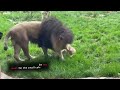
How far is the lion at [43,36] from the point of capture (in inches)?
160

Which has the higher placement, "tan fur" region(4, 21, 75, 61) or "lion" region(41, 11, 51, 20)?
"lion" region(41, 11, 51, 20)

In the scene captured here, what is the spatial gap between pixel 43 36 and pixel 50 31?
9 centimetres

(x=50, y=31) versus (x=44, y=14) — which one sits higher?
(x=44, y=14)

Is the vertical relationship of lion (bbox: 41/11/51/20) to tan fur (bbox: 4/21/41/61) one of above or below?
above

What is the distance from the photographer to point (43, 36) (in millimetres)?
4098

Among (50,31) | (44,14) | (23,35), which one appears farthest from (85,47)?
(23,35)

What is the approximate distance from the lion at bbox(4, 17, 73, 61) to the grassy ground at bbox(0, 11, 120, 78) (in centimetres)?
5

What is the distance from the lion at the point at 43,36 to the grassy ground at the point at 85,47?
0.05m

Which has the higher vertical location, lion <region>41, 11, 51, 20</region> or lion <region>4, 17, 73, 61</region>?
lion <region>41, 11, 51, 20</region>

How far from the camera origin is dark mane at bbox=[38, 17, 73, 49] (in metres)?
4.06

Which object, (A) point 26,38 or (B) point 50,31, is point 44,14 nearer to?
(B) point 50,31
